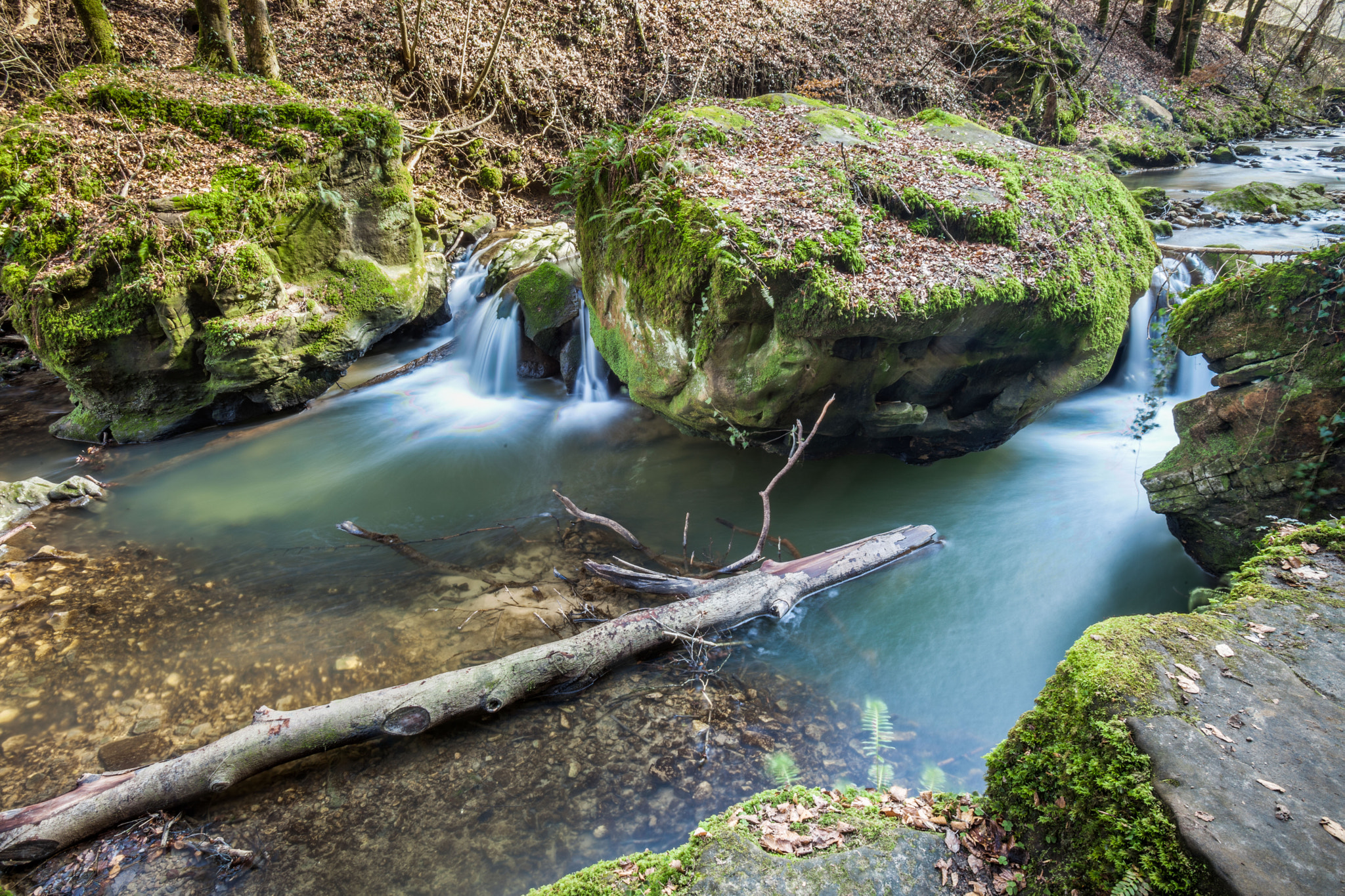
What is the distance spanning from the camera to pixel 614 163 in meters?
6.21

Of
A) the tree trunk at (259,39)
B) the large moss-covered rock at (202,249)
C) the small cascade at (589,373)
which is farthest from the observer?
the tree trunk at (259,39)

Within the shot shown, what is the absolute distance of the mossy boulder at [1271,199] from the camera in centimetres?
1192

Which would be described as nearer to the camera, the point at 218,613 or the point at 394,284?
→ the point at 218,613

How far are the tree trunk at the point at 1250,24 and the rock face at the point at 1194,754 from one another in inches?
1389

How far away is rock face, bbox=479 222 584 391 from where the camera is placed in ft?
28.9

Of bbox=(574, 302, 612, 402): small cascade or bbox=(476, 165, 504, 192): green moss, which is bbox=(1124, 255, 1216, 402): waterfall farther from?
bbox=(476, 165, 504, 192): green moss

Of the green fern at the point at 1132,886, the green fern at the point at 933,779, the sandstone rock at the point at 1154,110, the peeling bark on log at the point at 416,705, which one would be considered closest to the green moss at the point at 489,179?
the peeling bark on log at the point at 416,705

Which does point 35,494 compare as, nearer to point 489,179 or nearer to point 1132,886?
point 1132,886

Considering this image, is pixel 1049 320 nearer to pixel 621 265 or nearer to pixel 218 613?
pixel 621 265

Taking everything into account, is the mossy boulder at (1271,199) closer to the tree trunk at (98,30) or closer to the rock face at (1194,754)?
the rock face at (1194,754)

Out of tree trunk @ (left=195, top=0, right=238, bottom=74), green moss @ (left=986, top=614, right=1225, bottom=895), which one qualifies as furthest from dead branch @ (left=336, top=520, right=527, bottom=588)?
tree trunk @ (left=195, top=0, right=238, bottom=74)

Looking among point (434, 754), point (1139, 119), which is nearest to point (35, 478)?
point (434, 754)

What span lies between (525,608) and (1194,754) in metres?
4.25

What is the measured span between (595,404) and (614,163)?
11.1 feet
